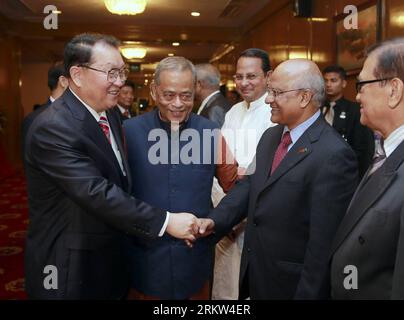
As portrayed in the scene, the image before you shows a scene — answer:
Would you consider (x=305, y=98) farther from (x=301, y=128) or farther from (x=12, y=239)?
(x=12, y=239)

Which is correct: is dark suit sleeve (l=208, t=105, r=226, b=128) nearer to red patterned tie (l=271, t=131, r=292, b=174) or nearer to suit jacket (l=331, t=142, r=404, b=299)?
red patterned tie (l=271, t=131, r=292, b=174)

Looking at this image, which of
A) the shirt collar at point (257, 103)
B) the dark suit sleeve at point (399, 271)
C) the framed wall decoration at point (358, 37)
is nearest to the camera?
the dark suit sleeve at point (399, 271)

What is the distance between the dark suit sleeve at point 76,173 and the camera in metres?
1.61

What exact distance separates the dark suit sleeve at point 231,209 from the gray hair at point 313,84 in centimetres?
51

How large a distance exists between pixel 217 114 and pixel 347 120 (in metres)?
1.47

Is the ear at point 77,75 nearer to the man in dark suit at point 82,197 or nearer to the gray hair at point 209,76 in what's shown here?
the man in dark suit at point 82,197

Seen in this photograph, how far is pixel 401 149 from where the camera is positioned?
135 cm

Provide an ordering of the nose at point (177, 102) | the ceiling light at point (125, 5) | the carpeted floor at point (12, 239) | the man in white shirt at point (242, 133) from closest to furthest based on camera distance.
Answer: the nose at point (177, 102) → the man in white shirt at point (242, 133) → the carpeted floor at point (12, 239) → the ceiling light at point (125, 5)

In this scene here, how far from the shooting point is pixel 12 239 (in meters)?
4.84

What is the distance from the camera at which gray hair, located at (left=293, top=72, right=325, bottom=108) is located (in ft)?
5.83

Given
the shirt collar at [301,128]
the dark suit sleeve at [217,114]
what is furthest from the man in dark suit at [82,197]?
the dark suit sleeve at [217,114]

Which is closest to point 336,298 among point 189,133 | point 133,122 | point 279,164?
point 279,164

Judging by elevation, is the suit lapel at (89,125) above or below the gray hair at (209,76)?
below

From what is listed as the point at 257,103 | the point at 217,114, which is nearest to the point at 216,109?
the point at 217,114
